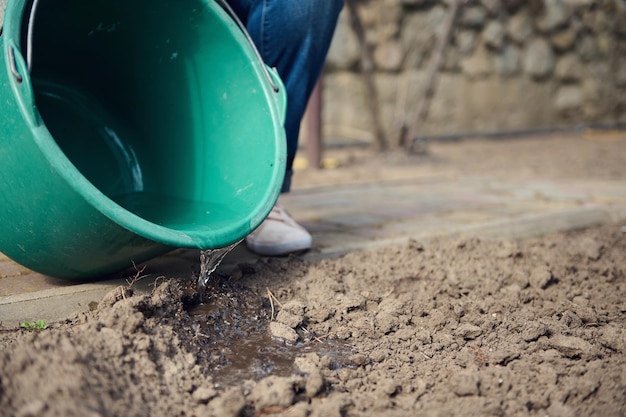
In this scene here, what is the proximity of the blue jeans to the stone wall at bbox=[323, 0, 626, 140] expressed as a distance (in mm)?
3208

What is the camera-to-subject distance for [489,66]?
715 cm

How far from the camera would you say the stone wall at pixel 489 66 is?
6234 millimetres

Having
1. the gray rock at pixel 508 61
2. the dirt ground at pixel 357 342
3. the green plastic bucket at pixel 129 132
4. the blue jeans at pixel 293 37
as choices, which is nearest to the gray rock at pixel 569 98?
the gray rock at pixel 508 61

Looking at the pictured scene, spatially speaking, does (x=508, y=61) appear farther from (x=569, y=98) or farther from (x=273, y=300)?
(x=273, y=300)

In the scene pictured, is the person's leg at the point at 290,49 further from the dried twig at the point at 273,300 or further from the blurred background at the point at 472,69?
the blurred background at the point at 472,69

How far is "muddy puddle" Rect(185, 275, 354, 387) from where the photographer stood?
1572 mm

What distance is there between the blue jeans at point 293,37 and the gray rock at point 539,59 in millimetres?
5907

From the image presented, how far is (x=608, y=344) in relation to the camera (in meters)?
1.68

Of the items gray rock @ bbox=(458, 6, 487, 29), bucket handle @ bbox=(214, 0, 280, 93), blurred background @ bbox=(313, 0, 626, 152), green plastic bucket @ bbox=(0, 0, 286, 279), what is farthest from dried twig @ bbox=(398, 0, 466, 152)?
bucket handle @ bbox=(214, 0, 280, 93)

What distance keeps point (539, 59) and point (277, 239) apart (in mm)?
6290

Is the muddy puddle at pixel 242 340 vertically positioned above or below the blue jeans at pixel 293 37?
below

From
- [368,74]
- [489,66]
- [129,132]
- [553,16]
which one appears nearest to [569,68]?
[553,16]

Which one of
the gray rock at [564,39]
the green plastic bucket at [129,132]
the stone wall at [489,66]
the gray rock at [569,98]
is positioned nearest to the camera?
the green plastic bucket at [129,132]

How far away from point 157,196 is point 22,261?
581 mm
